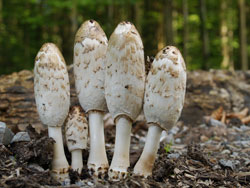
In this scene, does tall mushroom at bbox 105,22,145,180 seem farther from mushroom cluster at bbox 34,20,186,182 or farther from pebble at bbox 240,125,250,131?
pebble at bbox 240,125,250,131

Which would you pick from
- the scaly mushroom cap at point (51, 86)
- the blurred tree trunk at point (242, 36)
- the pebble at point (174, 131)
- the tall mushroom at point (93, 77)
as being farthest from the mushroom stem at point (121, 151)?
the blurred tree trunk at point (242, 36)

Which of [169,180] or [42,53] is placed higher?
[42,53]

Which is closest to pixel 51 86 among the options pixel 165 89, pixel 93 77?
pixel 93 77

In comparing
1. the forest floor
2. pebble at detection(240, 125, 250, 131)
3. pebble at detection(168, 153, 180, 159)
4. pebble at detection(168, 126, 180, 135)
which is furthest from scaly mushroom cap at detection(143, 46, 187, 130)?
pebble at detection(240, 125, 250, 131)

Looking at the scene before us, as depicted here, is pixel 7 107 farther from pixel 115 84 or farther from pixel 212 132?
pixel 212 132

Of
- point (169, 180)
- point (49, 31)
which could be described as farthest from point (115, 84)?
point (49, 31)

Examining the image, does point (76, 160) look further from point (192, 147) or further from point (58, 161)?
point (192, 147)

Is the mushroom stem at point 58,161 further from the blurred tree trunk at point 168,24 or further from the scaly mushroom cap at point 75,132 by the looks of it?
the blurred tree trunk at point 168,24
